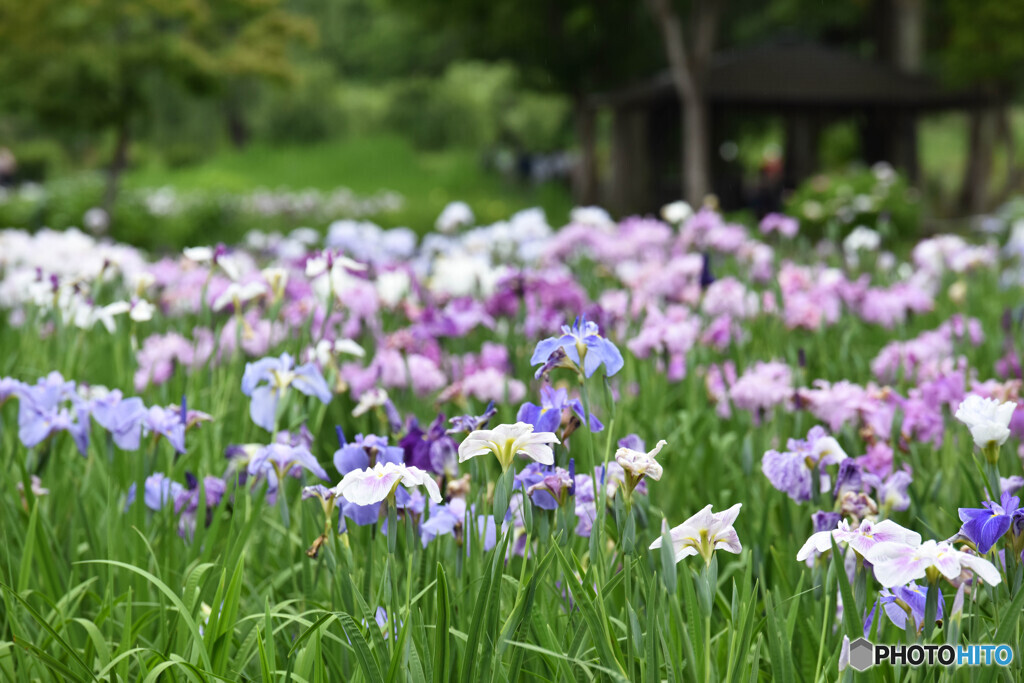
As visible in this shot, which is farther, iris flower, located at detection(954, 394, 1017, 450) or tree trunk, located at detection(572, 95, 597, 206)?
tree trunk, located at detection(572, 95, 597, 206)

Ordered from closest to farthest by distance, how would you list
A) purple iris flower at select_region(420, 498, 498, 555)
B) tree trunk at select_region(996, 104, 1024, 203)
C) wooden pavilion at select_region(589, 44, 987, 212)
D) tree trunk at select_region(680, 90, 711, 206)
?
1. purple iris flower at select_region(420, 498, 498, 555)
2. tree trunk at select_region(680, 90, 711, 206)
3. wooden pavilion at select_region(589, 44, 987, 212)
4. tree trunk at select_region(996, 104, 1024, 203)

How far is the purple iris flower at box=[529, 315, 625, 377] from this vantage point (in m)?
1.35

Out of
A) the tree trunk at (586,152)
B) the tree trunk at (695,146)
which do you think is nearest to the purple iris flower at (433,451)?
the tree trunk at (695,146)

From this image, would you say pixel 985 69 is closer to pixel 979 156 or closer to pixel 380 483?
pixel 979 156

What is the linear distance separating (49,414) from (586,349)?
3.65ft

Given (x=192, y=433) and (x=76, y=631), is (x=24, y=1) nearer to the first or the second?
(x=192, y=433)

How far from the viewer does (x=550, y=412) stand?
4.18 feet

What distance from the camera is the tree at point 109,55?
11.5 metres

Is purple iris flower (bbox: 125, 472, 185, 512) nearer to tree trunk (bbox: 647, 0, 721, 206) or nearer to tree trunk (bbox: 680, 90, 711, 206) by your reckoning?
tree trunk (bbox: 647, 0, 721, 206)

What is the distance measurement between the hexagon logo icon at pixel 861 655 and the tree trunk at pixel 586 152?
19.2 meters

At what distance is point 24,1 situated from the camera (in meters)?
11.5

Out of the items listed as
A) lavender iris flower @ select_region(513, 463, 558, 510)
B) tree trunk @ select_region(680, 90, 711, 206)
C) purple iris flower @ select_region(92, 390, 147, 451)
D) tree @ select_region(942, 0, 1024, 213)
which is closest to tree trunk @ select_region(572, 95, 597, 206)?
tree trunk @ select_region(680, 90, 711, 206)

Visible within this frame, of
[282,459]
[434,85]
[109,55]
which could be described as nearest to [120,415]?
[282,459]

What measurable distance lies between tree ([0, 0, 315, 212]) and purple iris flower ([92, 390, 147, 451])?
1083 centimetres
